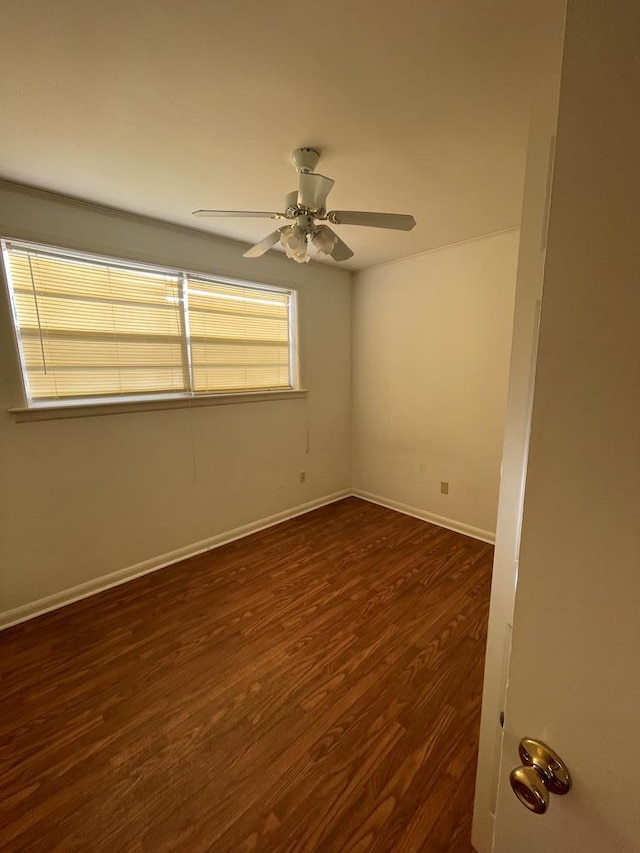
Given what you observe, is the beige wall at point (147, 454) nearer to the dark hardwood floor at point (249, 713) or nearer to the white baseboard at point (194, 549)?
the white baseboard at point (194, 549)

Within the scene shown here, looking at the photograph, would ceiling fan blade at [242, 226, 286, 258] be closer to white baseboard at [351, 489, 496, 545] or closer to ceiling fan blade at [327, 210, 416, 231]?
ceiling fan blade at [327, 210, 416, 231]

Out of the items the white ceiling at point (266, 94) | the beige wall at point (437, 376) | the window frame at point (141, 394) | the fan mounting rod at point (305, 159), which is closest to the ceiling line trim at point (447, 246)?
the beige wall at point (437, 376)

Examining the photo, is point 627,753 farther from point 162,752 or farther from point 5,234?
point 5,234

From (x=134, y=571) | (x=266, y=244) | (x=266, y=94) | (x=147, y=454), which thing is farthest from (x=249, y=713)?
(x=266, y=94)

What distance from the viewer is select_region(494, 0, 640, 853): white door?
367 mm

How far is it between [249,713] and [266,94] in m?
2.48

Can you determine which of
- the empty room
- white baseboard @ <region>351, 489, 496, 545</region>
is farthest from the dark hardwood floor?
white baseboard @ <region>351, 489, 496, 545</region>

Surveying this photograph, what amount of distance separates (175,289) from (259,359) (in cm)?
87

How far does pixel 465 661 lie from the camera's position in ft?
5.74

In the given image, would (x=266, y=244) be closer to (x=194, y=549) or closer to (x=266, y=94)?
(x=266, y=94)

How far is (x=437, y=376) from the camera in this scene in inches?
123

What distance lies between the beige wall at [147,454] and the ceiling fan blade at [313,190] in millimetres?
1337

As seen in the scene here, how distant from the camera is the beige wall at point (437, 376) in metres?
2.73

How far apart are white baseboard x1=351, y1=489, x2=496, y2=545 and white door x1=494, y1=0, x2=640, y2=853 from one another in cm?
239
